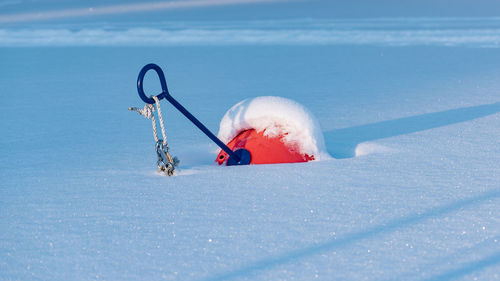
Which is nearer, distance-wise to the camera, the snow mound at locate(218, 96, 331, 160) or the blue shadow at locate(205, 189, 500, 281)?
the blue shadow at locate(205, 189, 500, 281)

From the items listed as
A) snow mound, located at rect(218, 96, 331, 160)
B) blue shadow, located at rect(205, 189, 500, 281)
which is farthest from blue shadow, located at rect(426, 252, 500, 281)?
snow mound, located at rect(218, 96, 331, 160)

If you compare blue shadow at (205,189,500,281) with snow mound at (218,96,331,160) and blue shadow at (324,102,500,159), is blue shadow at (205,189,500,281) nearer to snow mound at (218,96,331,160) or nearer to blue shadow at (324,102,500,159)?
snow mound at (218,96,331,160)

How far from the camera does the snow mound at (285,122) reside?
2.26 m

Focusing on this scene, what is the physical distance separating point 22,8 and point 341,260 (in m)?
13.8

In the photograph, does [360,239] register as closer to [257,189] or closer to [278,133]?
[257,189]

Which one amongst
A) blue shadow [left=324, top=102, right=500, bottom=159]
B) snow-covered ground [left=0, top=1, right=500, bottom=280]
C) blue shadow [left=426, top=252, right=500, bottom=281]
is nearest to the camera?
blue shadow [left=426, top=252, right=500, bottom=281]

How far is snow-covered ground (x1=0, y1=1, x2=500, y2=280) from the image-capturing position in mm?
1467

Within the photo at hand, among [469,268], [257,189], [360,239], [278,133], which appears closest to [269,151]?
[278,133]

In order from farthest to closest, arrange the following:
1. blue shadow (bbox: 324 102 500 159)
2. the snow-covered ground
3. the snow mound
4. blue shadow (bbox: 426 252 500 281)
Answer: blue shadow (bbox: 324 102 500 159) < the snow mound < the snow-covered ground < blue shadow (bbox: 426 252 500 281)

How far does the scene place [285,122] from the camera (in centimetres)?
230

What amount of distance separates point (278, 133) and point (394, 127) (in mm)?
827

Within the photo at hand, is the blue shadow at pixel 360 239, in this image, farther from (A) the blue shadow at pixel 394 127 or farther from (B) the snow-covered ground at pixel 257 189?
(A) the blue shadow at pixel 394 127

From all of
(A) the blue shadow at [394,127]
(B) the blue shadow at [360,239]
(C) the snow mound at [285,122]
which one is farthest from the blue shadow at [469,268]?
(A) the blue shadow at [394,127]

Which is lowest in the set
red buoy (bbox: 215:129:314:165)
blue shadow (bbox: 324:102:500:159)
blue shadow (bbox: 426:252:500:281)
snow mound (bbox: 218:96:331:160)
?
blue shadow (bbox: 324:102:500:159)
